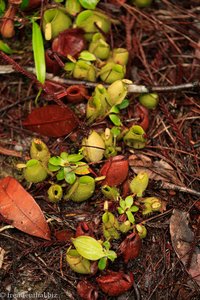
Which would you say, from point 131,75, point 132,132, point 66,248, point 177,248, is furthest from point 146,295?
point 131,75

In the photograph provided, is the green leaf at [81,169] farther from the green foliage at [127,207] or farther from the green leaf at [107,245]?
the green leaf at [107,245]

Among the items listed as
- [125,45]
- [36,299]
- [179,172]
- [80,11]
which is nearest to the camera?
[36,299]

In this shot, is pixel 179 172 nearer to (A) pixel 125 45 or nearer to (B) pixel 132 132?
(B) pixel 132 132

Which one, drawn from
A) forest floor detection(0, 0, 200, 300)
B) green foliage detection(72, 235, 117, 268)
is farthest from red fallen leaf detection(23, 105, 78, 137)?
green foliage detection(72, 235, 117, 268)

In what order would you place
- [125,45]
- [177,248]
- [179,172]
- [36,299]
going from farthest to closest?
1. [125,45]
2. [179,172]
3. [177,248]
4. [36,299]

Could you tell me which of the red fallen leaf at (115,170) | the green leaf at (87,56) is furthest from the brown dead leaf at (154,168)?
the green leaf at (87,56)

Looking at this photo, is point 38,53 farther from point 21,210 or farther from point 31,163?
point 21,210
